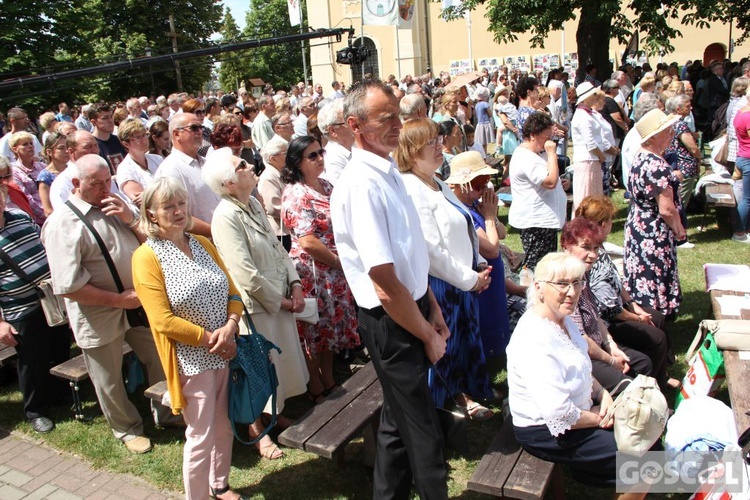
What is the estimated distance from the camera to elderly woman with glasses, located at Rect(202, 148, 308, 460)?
344cm

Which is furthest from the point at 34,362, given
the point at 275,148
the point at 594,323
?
the point at 594,323

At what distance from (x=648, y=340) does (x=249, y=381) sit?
2.55m

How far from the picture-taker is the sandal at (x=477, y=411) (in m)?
3.78

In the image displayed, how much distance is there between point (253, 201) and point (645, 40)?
1375 cm

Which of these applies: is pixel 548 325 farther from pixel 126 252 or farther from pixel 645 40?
pixel 645 40

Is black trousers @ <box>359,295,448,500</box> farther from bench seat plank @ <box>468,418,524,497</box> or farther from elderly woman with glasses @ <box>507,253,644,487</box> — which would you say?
elderly woman with glasses @ <box>507,253,644,487</box>

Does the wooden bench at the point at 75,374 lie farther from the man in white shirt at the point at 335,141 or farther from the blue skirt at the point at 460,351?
the blue skirt at the point at 460,351

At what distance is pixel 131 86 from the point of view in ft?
97.3

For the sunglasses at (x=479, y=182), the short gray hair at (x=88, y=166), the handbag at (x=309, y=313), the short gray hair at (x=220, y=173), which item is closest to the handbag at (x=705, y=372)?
the sunglasses at (x=479, y=182)

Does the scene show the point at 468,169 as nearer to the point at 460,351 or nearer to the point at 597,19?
the point at 460,351

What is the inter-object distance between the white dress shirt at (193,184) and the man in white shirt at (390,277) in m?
2.25

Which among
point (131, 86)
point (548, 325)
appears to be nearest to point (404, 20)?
point (548, 325)

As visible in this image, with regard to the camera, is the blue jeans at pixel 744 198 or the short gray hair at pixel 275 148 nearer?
the short gray hair at pixel 275 148

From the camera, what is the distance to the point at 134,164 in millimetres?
4766
